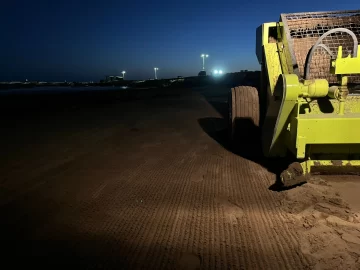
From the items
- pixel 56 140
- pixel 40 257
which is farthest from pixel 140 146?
pixel 40 257

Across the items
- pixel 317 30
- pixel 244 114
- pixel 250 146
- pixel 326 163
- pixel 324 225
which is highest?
pixel 317 30

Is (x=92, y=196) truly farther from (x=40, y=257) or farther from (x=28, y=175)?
(x=28, y=175)

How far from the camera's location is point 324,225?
2.64 m

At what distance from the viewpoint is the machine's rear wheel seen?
5.36m

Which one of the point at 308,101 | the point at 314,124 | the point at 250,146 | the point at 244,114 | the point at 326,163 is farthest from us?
the point at 250,146

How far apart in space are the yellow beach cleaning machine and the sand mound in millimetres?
237

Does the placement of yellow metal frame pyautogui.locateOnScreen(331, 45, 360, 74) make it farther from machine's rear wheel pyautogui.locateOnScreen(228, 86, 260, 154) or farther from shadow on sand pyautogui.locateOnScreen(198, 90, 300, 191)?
machine's rear wheel pyautogui.locateOnScreen(228, 86, 260, 154)

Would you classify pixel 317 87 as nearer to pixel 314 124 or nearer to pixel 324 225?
pixel 314 124

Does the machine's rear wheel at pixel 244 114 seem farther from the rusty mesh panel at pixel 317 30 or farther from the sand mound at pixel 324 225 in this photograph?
the sand mound at pixel 324 225

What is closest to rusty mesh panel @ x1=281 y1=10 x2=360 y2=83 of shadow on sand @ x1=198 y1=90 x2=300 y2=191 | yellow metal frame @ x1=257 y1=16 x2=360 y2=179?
shadow on sand @ x1=198 y1=90 x2=300 y2=191

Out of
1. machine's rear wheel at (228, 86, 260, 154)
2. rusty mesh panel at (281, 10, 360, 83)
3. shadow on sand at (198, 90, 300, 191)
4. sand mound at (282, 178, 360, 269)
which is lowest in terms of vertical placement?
sand mound at (282, 178, 360, 269)

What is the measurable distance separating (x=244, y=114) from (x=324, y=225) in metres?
3.00

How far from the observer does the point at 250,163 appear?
464 cm

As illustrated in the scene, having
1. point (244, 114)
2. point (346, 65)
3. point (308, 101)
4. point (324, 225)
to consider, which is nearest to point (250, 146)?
point (244, 114)
